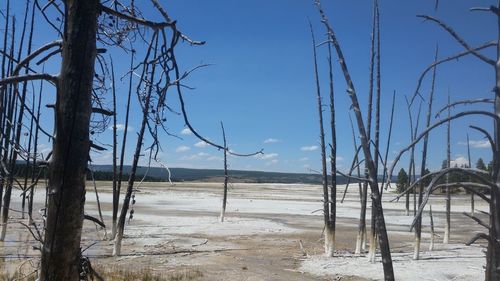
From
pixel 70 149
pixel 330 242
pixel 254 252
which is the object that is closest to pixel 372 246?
pixel 330 242

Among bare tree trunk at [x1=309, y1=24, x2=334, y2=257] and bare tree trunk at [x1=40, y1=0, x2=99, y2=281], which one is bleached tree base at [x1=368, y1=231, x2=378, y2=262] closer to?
bare tree trunk at [x1=309, y1=24, x2=334, y2=257]

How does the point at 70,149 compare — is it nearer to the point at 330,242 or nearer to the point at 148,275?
the point at 148,275

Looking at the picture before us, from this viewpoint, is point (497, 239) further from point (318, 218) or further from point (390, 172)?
point (318, 218)

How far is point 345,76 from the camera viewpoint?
5.49m

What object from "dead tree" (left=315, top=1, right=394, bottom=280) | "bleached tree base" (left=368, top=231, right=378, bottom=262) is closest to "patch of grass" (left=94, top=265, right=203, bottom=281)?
"bleached tree base" (left=368, top=231, right=378, bottom=262)

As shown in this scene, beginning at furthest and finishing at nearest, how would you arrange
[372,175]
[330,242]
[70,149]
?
[330,242] < [372,175] < [70,149]

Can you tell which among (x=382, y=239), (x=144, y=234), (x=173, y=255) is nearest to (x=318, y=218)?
(x=144, y=234)

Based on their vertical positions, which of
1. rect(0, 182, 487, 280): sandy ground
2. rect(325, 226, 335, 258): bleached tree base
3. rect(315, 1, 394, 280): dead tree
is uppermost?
rect(315, 1, 394, 280): dead tree

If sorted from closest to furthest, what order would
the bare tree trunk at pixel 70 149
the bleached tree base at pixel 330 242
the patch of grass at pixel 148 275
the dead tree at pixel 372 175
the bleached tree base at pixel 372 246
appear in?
the bare tree trunk at pixel 70 149
the dead tree at pixel 372 175
the patch of grass at pixel 148 275
the bleached tree base at pixel 372 246
the bleached tree base at pixel 330 242

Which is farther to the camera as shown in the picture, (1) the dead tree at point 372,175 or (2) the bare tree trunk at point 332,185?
(2) the bare tree trunk at point 332,185

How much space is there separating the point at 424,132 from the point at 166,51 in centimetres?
186

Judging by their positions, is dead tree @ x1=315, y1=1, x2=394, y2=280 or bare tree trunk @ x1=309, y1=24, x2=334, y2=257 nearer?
dead tree @ x1=315, y1=1, x2=394, y2=280

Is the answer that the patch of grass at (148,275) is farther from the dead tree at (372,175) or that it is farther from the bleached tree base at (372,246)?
the dead tree at (372,175)

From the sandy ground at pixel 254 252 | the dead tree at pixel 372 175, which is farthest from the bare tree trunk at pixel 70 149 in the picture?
the sandy ground at pixel 254 252
